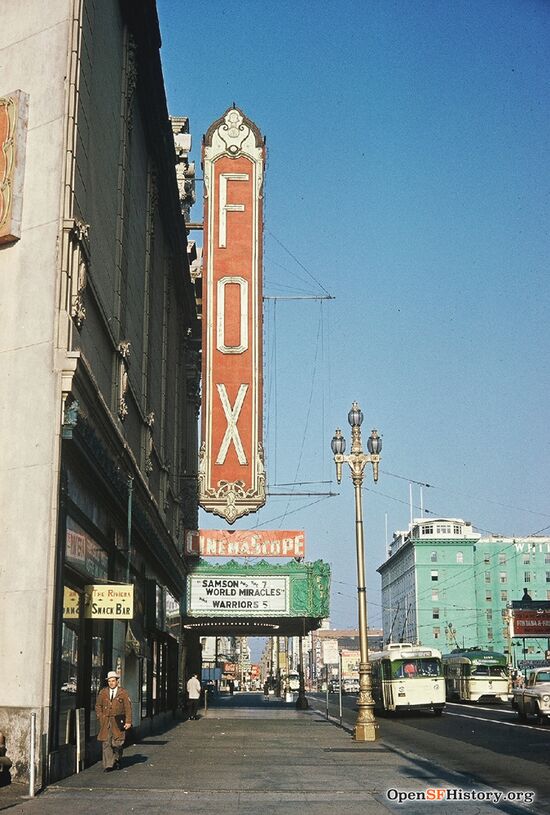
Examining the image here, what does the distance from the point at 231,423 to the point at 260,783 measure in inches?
678

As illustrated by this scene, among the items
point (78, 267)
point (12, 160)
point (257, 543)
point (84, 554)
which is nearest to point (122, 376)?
point (84, 554)

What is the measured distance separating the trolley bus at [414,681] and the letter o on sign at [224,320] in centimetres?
2048

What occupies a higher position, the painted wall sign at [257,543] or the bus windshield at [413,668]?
the painted wall sign at [257,543]

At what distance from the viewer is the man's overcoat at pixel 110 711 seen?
18.0 m

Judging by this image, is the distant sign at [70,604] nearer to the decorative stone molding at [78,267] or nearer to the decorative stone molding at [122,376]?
the decorative stone molding at [78,267]

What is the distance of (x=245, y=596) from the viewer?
42719 mm

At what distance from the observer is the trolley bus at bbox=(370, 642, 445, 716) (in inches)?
1839

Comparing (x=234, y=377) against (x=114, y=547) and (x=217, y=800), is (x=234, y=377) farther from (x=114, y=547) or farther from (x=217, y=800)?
(x=217, y=800)

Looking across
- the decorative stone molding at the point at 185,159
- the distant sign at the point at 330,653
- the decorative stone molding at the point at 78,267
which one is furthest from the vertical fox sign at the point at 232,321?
the decorative stone molding at the point at 185,159

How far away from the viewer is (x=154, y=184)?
31.6m

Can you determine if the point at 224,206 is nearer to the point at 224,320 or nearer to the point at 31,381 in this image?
the point at 224,320

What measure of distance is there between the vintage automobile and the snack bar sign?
397 inches

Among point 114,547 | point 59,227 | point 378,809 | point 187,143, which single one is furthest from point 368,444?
point 187,143

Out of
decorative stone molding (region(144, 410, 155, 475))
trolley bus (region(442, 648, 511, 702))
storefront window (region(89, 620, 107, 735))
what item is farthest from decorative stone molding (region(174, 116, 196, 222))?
storefront window (region(89, 620, 107, 735))
